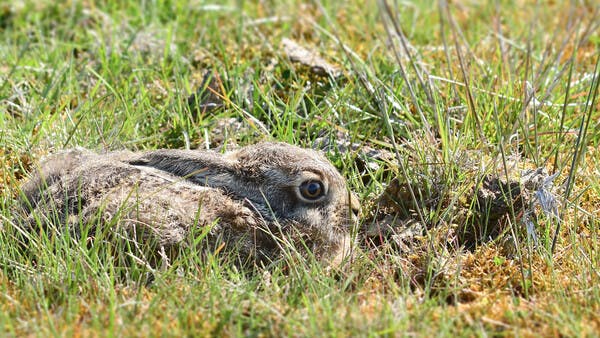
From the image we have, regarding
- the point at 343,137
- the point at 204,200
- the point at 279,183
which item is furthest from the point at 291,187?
the point at 343,137

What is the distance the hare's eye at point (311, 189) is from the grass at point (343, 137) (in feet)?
1.25

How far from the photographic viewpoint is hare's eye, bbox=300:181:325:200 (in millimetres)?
4531

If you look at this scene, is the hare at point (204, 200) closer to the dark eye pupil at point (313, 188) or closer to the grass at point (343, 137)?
the dark eye pupil at point (313, 188)

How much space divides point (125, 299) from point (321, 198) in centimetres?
121

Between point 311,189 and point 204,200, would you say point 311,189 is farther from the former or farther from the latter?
point 204,200

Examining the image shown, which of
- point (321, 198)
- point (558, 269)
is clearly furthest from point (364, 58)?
point (558, 269)

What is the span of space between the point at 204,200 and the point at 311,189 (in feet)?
1.89

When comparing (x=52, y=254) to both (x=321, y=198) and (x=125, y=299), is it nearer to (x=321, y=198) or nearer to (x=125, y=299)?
(x=125, y=299)

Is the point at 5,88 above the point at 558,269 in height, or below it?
above

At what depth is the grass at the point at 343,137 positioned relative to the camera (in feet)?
12.3

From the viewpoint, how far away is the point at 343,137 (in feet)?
18.5

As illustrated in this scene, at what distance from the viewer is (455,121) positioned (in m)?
5.29

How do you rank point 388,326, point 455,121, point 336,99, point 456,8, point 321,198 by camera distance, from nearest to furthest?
point 388,326, point 321,198, point 455,121, point 336,99, point 456,8

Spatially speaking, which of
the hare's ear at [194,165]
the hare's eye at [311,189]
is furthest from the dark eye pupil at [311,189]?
the hare's ear at [194,165]
